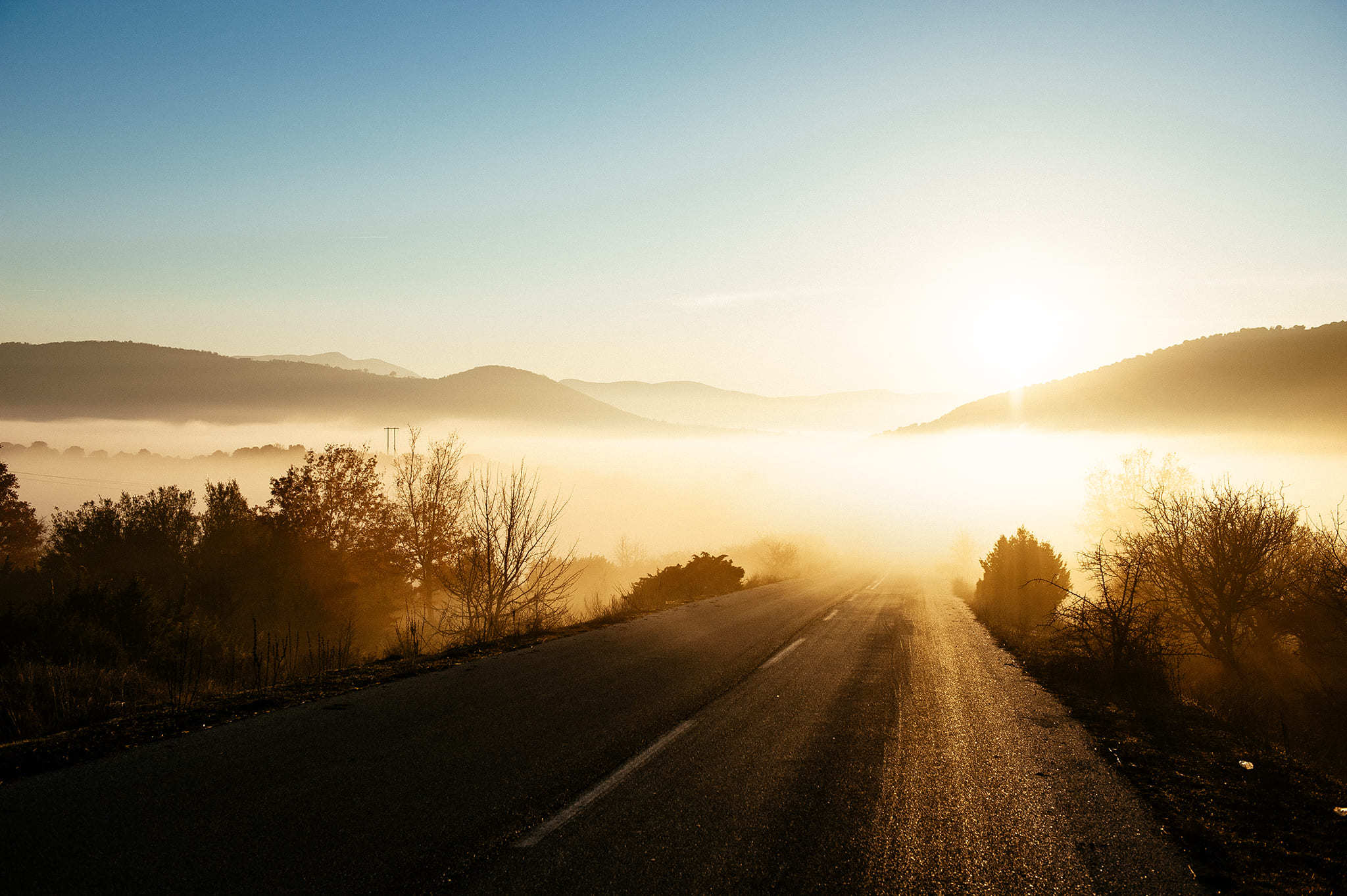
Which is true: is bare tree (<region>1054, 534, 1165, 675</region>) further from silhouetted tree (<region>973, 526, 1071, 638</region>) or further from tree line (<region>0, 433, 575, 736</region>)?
tree line (<region>0, 433, 575, 736</region>)

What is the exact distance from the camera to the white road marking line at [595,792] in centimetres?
423

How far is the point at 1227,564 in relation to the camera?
651 inches

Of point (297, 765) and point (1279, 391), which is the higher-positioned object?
point (1279, 391)

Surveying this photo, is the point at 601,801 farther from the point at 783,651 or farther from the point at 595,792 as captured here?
the point at 783,651

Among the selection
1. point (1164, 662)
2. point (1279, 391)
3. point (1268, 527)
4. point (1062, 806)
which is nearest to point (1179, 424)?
point (1279, 391)

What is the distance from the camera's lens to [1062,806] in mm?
5254

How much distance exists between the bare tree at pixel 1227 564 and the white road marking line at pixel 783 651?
10.6 metres

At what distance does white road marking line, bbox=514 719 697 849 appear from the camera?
423 cm

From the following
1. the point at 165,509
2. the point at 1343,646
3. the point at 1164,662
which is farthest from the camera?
the point at 165,509

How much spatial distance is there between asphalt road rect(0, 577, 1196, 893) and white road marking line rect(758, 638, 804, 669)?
6.25 feet

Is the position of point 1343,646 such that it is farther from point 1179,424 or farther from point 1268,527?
point 1179,424

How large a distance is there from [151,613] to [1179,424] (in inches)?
6051

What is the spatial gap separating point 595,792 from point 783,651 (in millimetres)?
7669

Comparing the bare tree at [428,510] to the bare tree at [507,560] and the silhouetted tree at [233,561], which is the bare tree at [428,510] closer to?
the silhouetted tree at [233,561]
